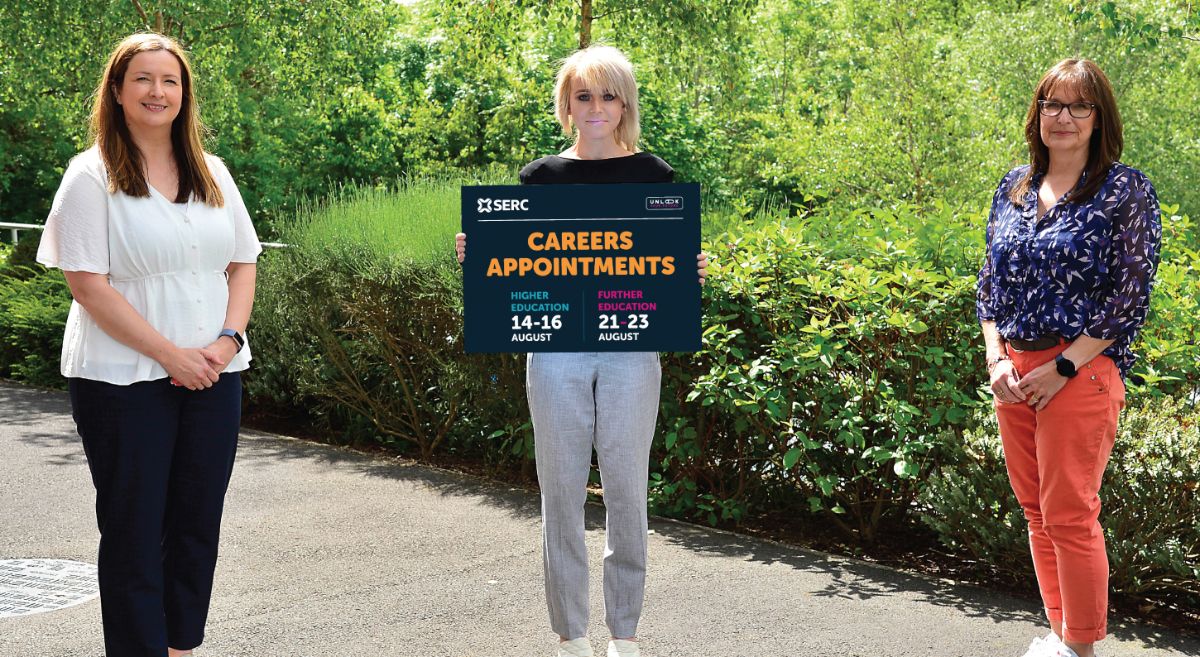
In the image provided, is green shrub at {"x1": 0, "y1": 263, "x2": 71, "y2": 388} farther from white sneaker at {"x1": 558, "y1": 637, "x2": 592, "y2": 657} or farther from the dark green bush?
white sneaker at {"x1": 558, "y1": 637, "x2": 592, "y2": 657}

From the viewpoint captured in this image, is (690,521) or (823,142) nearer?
(690,521)

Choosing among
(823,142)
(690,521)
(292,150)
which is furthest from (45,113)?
(690,521)

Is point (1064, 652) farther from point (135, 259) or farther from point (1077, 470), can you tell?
point (135, 259)

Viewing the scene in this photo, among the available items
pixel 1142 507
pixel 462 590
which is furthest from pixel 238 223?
pixel 1142 507

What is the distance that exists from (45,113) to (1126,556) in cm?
1966

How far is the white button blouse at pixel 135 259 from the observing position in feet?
12.4

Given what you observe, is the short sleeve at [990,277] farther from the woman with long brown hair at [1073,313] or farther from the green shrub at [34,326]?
the green shrub at [34,326]

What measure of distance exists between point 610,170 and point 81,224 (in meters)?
1.67

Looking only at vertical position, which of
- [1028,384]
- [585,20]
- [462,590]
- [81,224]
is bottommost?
[462,590]

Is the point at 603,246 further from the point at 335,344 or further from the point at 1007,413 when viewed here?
the point at 335,344

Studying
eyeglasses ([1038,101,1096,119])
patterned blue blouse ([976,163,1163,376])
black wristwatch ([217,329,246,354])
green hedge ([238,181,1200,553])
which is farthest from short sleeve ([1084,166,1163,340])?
black wristwatch ([217,329,246,354])

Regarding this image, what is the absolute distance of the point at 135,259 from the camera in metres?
3.84

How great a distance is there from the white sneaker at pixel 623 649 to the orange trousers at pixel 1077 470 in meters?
1.44

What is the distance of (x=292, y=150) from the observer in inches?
886
